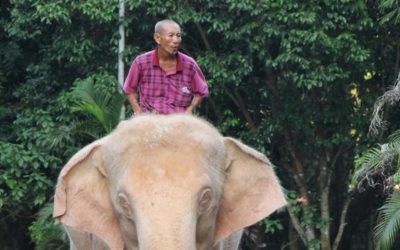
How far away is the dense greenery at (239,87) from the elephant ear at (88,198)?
841 cm

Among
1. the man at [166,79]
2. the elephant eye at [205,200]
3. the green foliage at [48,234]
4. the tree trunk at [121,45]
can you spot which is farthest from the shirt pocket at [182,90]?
the tree trunk at [121,45]

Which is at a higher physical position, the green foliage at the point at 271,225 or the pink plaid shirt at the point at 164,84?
the pink plaid shirt at the point at 164,84

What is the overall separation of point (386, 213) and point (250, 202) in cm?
896

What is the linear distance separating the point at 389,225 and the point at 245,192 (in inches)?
344

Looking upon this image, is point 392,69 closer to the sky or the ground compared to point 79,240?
closer to the ground

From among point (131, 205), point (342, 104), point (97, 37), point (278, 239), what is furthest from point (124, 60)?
point (131, 205)

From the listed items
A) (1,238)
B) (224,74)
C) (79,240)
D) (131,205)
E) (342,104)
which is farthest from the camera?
(1,238)

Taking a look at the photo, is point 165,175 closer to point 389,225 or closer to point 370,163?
point 389,225

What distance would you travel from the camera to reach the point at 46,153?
1642 cm

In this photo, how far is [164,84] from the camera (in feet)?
22.3

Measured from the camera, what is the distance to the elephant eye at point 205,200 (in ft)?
17.8

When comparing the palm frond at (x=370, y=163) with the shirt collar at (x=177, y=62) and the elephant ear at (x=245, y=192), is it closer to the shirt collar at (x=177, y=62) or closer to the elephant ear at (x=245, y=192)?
the shirt collar at (x=177, y=62)

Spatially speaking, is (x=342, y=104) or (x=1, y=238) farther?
(x=1, y=238)

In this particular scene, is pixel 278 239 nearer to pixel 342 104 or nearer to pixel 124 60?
pixel 342 104
